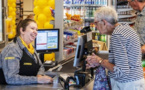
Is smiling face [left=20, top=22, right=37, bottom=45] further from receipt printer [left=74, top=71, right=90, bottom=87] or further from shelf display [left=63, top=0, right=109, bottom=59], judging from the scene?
shelf display [left=63, top=0, right=109, bottom=59]

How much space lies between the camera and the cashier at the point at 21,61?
10.6 ft

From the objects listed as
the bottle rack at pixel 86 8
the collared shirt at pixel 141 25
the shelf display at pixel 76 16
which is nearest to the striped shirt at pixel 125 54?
the collared shirt at pixel 141 25

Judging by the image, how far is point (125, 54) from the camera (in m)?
2.69

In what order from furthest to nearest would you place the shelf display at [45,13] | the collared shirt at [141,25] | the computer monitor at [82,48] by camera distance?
the shelf display at [45,13]
the collared shirt at [141,25]
the computer monitor at [82,48]

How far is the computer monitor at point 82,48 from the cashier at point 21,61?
47cm

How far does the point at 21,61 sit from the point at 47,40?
1450 millimetres

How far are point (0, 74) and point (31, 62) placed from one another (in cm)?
36

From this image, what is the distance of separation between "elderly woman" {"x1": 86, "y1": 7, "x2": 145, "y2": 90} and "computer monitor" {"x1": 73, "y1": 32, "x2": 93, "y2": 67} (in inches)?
7.9

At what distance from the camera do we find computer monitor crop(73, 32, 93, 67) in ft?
10.0

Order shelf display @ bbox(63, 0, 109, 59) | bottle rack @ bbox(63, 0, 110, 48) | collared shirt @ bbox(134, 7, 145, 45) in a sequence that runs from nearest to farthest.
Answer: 1. collared shirt @ bbox(134, 7, 145, 45)
2. shelf display @ bbox(63, 0, 109, 59)
3. bottle rack @ bbox(63, 0, 110, 48)

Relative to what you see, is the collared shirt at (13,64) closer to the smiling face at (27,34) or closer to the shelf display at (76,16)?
the smiling face at (27,34)

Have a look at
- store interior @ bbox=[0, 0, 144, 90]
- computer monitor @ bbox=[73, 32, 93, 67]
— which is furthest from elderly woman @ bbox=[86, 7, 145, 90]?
store interior @ bbox=[0, 0, 144, 90]

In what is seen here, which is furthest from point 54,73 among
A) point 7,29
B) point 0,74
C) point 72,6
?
point 72,6

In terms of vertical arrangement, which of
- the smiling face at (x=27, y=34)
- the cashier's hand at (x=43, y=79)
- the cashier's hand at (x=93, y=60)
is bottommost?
the cashier's hand at (x=43, y=79)
